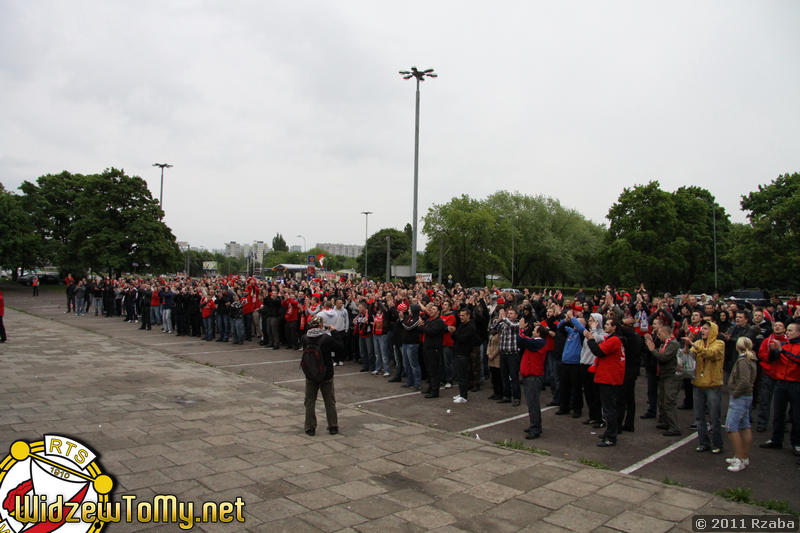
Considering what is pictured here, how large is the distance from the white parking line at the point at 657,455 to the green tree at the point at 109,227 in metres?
45.2

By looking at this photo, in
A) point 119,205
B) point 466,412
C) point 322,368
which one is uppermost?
point 119,205

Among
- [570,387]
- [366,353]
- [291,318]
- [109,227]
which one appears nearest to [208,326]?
[291,318]

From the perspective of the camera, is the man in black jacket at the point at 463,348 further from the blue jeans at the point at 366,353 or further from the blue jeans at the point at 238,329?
the blue jeans at the point at 238,329

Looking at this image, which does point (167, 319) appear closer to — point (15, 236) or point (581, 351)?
point (581, 351)

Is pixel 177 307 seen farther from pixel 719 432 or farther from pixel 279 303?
pixel 719 432

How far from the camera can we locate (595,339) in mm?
7520

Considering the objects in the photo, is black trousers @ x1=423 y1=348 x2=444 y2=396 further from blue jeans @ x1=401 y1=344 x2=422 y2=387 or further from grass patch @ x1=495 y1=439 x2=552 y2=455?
grass patch @ x1=495 y1=439 x2=552 y2=455

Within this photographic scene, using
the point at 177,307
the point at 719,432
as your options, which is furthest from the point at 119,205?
the point at 719,432

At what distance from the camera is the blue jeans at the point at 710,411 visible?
21.5ft

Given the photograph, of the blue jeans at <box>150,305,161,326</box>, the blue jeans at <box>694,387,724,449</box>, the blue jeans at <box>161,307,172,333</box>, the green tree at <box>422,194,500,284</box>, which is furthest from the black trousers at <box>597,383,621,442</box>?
the green tree at <box>422,194,500,284</box>

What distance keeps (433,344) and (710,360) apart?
479 cm

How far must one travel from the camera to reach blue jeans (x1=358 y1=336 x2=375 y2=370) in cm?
1262

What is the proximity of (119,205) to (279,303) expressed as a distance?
3924cm

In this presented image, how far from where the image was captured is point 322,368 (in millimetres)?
7164
